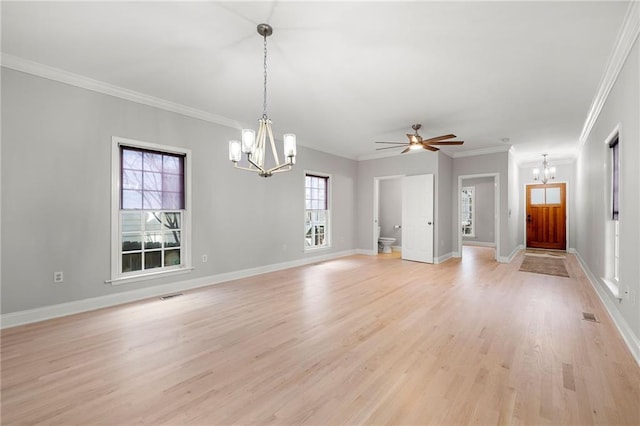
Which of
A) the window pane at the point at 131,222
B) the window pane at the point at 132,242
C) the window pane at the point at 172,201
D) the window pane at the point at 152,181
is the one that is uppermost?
the window pane at the point at 152,181

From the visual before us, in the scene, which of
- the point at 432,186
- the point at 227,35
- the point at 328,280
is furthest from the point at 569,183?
the point at 227,35

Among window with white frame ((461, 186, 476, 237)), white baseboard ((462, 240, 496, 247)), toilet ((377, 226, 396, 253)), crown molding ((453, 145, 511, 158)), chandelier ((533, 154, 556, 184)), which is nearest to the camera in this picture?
crown molding ((453, 145, 511, 158))

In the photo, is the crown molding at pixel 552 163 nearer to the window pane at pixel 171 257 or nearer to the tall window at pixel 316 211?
the tall window at pixel 316 211

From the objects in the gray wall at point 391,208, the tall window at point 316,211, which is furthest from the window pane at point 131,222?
the gray wall at point 391,208

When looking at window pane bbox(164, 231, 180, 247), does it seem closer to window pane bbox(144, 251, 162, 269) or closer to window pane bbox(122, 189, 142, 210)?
window pane bbox(144, 251, 162, 269)

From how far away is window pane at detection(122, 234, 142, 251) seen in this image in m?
3.96

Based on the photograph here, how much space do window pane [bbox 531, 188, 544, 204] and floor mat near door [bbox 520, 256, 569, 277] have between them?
255 centimetres

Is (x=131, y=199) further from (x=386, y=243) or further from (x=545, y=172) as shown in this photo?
(x=545, y=172)

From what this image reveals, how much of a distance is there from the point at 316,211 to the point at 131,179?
4061 millimetres

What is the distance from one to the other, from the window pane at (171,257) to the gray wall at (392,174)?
16.6 ft

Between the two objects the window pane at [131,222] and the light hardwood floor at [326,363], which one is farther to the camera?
the window pane at [131,222]

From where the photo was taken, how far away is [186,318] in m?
3.27

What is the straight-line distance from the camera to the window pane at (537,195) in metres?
9.21

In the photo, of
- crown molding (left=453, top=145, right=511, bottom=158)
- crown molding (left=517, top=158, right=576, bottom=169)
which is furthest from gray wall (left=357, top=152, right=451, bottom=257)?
crown molding (left=517, top=158, right=576, bottom=169)
